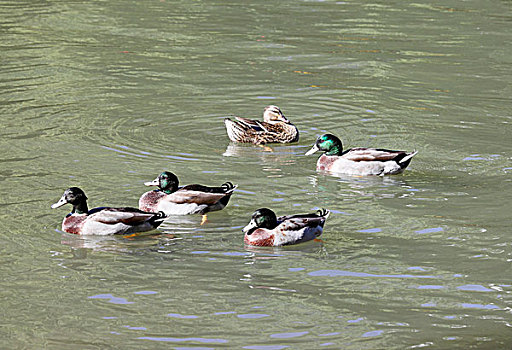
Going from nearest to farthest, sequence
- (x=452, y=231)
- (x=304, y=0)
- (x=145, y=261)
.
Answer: (x=145, y=261) → (x=452, y=231) → (x=304, y=0)

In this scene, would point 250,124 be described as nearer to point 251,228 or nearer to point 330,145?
point 330,145

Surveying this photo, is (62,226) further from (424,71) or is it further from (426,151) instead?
(424,71)

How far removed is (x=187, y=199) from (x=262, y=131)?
3679 millimetres

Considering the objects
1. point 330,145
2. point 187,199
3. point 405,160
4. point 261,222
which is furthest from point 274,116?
point 261,222

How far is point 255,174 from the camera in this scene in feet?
39.3

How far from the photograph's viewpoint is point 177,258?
891 cm

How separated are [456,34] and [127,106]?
29.5ft

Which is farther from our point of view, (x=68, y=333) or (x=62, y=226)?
(x=62, y=226)

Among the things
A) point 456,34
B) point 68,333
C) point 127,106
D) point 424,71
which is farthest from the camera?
point 456,34

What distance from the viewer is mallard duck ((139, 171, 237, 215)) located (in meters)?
10.3

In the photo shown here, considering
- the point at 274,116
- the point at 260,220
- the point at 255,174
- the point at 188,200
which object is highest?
the point at 274,116

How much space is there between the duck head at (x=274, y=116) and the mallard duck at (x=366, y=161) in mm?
1625

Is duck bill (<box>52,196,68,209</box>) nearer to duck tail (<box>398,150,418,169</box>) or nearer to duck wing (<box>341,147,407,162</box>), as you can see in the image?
duck wing (<box>341,147,407,162</box>)

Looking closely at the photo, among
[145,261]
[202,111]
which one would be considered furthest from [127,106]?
[145,261]
